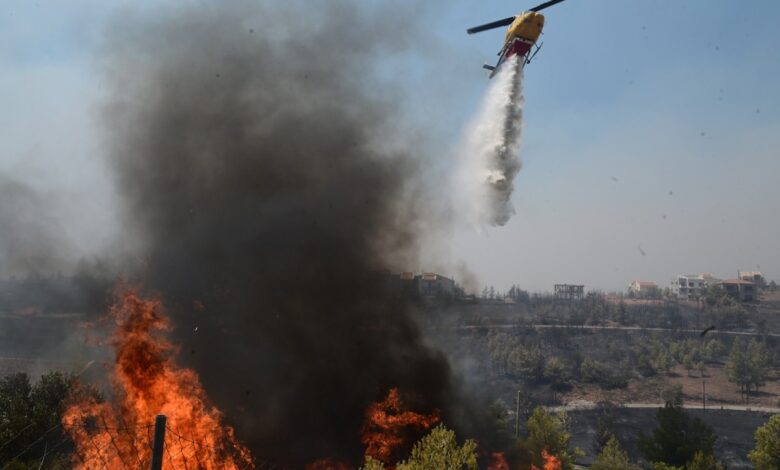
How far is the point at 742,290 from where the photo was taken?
13538 centimetres

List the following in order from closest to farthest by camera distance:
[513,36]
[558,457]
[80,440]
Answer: [80,440] < [513,36] < [558,457]

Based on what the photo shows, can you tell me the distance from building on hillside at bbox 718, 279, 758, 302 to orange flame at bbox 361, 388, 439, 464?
5461 inches

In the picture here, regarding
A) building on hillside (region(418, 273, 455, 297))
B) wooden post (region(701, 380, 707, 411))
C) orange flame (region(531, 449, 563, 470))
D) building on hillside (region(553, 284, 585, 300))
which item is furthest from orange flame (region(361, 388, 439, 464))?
building on hillside (region(553, 284, 585, 300))

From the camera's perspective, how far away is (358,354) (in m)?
30.9

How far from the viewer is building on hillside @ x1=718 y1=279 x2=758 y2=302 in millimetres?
134125

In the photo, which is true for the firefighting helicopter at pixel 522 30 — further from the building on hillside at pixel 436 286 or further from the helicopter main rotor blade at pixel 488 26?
the building on hillside at pixel 436 286

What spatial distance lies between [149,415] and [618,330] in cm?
11098

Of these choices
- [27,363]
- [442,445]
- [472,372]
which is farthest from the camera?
[472,372]

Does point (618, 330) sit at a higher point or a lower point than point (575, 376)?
higher

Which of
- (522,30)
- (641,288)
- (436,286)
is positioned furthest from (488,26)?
(641,288)

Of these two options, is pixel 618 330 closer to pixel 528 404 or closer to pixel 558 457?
pixel 528 404

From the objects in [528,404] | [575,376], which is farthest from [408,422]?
[575,376]

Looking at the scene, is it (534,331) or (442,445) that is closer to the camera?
(442,445)

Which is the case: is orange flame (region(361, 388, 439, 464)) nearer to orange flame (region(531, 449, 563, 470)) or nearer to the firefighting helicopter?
orange flame (region(531, 449, 563, 470))
